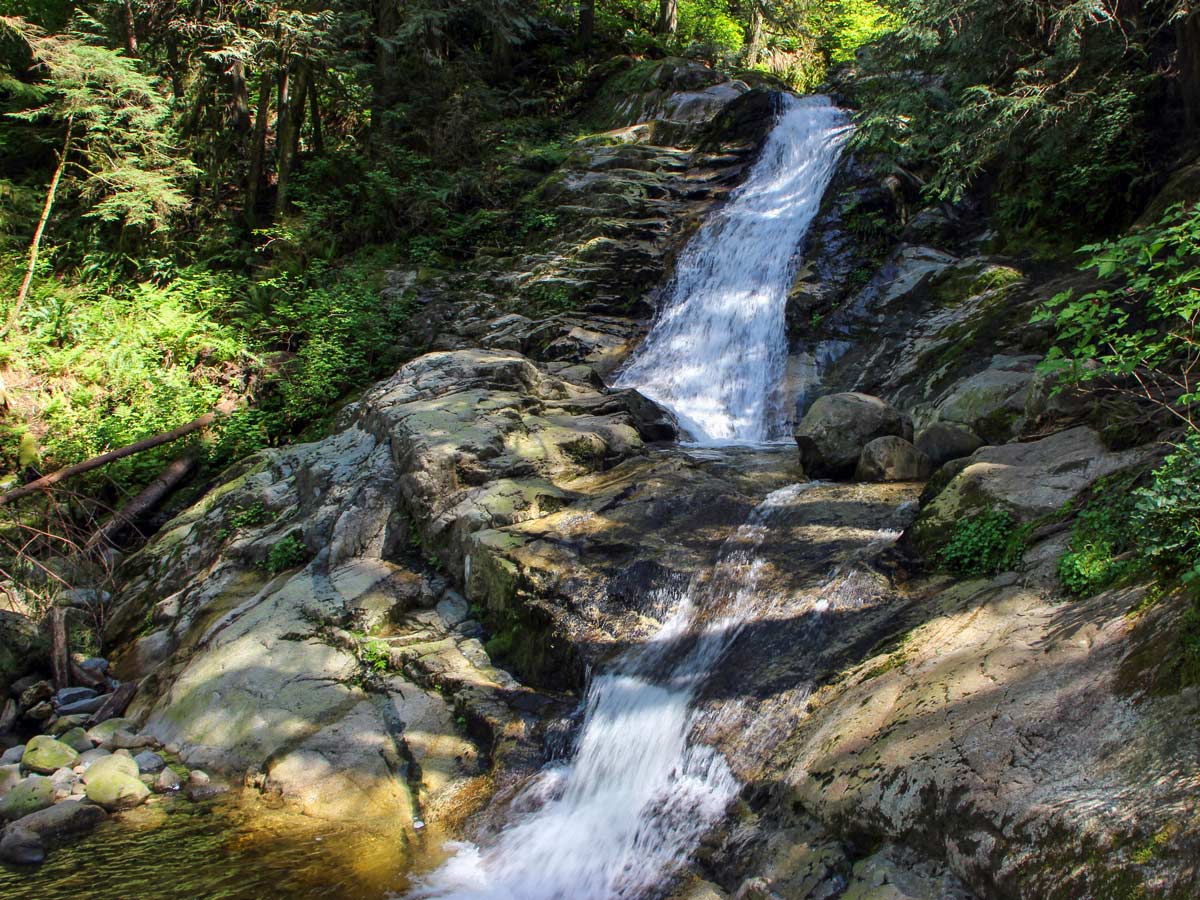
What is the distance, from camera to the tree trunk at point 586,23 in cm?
2283

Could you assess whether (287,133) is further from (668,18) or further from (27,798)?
(27,798)

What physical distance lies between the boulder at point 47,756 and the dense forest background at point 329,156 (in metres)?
5.64

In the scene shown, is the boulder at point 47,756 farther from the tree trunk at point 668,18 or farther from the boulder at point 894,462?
the tree trunk at point 668,18

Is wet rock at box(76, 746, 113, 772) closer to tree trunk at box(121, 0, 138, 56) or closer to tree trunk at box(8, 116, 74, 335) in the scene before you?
tree trunk at box(8, 116, 74, 335)

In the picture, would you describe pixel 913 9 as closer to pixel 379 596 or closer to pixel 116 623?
pixel 379 596

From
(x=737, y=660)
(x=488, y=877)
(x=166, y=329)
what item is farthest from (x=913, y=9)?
(x=166, y=329)

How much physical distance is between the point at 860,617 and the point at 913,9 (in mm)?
7306

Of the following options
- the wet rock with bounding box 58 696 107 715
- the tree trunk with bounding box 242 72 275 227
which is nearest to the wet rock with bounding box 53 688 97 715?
the wet rock with bounding box 58 696 107 715

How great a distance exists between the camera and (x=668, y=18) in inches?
955

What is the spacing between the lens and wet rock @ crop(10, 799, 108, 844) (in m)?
5.74

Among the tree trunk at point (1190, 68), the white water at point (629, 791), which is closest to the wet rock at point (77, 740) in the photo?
the white water at point (629, 791)

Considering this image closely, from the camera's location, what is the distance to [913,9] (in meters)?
8.88

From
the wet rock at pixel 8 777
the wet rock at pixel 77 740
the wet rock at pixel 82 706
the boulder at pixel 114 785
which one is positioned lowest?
the wet rock at pixel 82 706

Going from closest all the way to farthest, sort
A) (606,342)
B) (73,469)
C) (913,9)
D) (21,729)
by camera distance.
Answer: (21,729) → (913,9) → (73,469) → (606,342)
